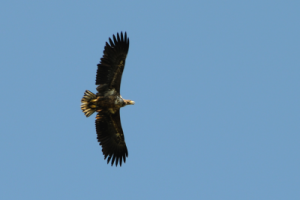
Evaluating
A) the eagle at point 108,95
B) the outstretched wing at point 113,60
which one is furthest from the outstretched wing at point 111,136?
the outstretched wing at point 113,60

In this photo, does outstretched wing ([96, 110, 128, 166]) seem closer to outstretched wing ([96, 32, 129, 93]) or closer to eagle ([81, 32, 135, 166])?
eagle ([81, 32, 135, 166])

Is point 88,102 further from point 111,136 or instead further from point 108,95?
point 111,136

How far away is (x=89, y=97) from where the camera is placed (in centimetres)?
1630

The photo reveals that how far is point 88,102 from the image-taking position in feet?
53.6

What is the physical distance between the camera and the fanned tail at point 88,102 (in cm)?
1627

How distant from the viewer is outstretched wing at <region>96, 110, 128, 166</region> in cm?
1714

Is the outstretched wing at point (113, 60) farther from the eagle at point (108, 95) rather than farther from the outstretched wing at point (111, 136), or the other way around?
the outstretched wing at point (111, 136)

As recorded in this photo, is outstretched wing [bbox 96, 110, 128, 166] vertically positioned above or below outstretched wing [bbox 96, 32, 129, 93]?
below

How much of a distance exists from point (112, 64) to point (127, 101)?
1525mm

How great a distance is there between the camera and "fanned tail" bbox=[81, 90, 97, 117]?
16.3 metres

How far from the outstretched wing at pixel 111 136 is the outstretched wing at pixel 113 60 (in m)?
1.46

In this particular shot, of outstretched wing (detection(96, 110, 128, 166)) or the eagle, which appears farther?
outstretched wing (detection(96, 110, 128, 166))

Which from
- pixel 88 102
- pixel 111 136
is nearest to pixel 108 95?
pixel 88 102

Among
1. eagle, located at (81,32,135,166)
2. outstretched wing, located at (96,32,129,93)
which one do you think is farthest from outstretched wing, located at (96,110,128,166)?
outstretched wing, located at (96,32,129,93)
